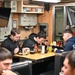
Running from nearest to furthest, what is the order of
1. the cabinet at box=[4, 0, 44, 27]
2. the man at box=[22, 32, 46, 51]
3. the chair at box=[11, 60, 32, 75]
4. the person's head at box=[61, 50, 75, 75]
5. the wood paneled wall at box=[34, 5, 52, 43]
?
the person's head at box=[61, 50, 75, 75], the chair at box=[11, 60, 32, 75], the man at box=[22, 32, 46, 51], the cabinet at box=[4, 0, 44, 27], the wood paneled wall at box=[34, 5, 52, 43]

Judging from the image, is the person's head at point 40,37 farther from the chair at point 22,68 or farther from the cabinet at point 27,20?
the chair at point 22,68

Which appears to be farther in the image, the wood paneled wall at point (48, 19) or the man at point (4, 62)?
the wood paneled wall at point (48, 19)

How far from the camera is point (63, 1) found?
5.86 metres

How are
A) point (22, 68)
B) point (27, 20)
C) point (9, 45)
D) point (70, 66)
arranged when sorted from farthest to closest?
point (27, 20)
point (9, 45)
point (22, 68)
point (70, 66)

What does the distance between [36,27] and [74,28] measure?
4.59 feet

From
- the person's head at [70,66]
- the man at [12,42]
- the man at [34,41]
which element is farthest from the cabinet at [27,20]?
the person's head at [70,66]

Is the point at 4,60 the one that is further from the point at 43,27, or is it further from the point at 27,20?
the point at 43,27

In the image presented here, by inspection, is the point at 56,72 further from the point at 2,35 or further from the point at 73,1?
the point at 73,1

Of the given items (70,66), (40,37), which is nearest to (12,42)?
(40,37)

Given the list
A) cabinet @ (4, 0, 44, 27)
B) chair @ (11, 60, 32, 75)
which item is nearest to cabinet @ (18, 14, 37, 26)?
cabinet @ (4, 0, 44, 27)

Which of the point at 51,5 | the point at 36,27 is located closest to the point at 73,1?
the point at 51,5

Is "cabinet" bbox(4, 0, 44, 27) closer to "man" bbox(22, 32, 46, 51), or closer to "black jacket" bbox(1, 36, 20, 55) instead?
"man" bbox(22, 32, 46, 51)

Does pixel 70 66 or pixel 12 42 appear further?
pixel 12 42

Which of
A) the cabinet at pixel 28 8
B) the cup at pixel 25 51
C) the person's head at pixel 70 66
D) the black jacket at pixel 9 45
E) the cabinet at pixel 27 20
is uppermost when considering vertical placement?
the cabinet at pixel 28 8
